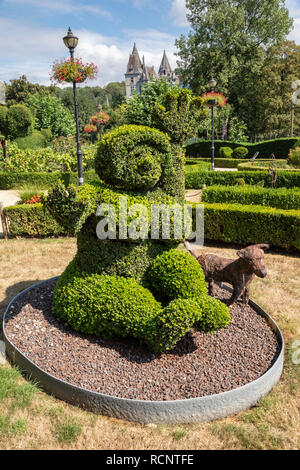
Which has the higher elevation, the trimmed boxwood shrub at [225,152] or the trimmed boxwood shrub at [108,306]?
the trimmed boxwood shrub at [225,152]

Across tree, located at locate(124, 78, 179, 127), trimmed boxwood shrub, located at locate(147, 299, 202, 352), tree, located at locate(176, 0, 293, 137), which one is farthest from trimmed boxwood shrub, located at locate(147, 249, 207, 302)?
tree, located at locate(176, 0, 293, 137)

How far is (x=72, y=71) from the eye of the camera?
11.2 meters

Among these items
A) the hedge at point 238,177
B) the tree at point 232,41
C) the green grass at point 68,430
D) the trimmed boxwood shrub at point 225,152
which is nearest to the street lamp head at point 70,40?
the hedge at point 238,177

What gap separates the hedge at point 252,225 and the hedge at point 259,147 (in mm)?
23772

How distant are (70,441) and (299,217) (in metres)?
6.94

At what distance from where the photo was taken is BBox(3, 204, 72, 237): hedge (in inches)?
387

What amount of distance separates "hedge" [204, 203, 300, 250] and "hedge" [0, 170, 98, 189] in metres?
11.0

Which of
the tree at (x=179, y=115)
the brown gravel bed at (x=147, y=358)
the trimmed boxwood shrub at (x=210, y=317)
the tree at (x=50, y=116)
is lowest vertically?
the brown gravel bed at (x=147, y=358)

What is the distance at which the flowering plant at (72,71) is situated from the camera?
11.1 metres

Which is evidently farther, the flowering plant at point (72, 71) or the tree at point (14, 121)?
the tree at point (14, 121)

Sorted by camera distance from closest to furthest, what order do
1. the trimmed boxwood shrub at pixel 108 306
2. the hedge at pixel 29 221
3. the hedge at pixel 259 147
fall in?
the trimmed boxwood shrub at pixel 108 306, the hedge at pixel 29 221, the hedge at pixel 259 147

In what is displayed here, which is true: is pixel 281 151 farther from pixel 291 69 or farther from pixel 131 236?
pixel 131 236

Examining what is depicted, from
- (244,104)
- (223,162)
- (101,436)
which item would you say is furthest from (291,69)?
(101,436)

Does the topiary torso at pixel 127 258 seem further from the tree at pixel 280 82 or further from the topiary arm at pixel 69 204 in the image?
the tree at pixel 280 82
